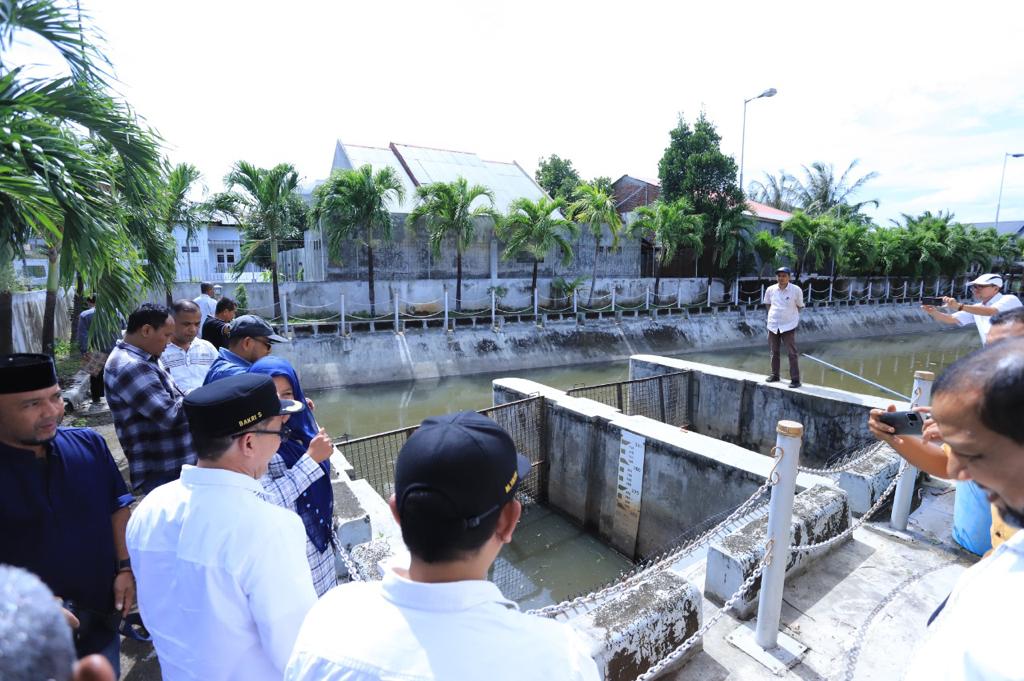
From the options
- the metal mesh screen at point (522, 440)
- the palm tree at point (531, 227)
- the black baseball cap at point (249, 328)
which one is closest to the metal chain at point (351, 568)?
the black baseball cap at point (249, 328)

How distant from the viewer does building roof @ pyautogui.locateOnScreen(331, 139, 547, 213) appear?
20125 mm

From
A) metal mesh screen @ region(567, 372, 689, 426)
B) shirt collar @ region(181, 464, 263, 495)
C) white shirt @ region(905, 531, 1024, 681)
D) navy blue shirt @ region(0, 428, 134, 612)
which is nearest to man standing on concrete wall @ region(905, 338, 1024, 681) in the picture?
white shirt @ region(905, 531, 1024, 681)

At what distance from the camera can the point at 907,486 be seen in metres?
4.13

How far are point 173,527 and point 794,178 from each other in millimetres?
45859

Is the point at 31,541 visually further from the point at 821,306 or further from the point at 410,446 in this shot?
the point at 821,306

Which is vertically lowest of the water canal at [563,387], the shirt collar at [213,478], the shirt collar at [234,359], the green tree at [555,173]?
the water canal at [563,387]

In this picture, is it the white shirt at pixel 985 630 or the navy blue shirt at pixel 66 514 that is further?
the navy blue shirt at pixel 66 514

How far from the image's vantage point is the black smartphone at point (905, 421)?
89.2 inches

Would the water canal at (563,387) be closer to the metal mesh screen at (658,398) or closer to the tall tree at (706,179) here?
the metal mesh screen at (658,398)

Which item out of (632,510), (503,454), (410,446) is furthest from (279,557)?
(632,510)

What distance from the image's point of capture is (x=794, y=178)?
3928 cm

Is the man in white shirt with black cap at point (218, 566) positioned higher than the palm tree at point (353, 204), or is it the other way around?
the palm tree at point (353, 204)

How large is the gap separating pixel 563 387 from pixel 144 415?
12.3 meters

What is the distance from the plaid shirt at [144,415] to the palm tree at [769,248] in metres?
23.7
